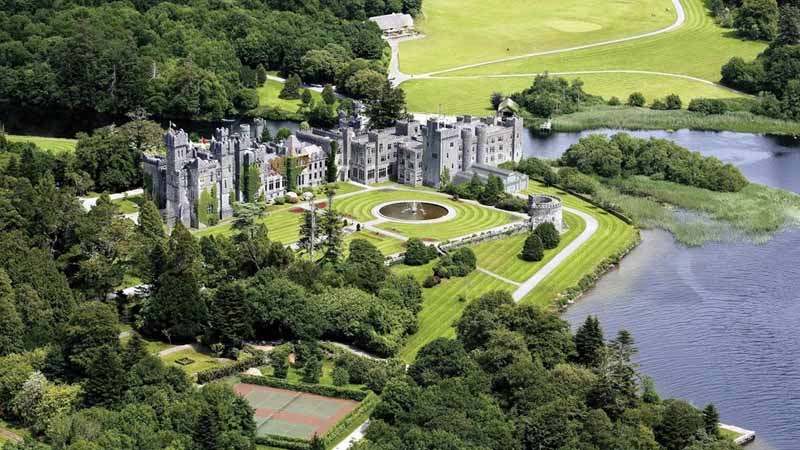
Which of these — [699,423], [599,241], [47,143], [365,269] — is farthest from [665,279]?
[47,143]

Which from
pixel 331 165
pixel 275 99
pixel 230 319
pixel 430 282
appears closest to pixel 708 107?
pixel 275 99

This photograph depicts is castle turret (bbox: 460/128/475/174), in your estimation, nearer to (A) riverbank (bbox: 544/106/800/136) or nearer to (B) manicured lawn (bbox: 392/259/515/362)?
(B) manicured lawn (bbox: 392/259/515/362)

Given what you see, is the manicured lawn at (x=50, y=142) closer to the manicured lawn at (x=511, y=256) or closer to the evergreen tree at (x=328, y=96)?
the evergreen tree at (x=328, y=96)

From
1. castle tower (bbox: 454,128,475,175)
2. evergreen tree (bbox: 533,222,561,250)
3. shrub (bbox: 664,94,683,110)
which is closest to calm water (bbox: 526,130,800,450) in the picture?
evergreen tree (bbox: 533,222,561,250)

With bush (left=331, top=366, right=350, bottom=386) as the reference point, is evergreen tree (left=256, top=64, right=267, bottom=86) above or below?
above

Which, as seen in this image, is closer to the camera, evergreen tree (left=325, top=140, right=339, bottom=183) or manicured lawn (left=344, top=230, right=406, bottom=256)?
manicured lawn (left=344, top=230, right=406, bottom=256)

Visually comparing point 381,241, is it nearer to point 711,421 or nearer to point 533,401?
point 533,401
